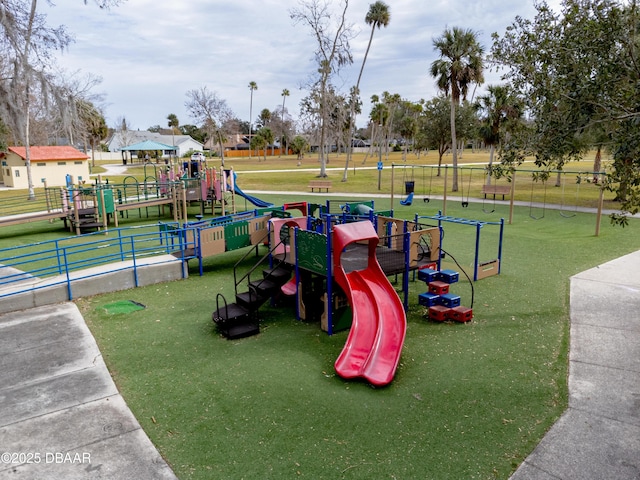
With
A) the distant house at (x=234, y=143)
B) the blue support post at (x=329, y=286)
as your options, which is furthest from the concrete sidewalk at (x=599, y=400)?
the distant house at (x=234, y=143)

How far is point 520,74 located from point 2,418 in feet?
30.0

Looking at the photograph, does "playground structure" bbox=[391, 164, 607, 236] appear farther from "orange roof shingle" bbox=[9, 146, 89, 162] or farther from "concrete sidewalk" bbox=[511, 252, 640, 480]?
"orange roof shingle" bbox=[9, 146, 89, 162]

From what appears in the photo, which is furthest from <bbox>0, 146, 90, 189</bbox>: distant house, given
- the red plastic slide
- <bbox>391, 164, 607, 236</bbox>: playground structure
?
the red plastic slide

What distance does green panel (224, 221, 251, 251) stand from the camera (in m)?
12.8

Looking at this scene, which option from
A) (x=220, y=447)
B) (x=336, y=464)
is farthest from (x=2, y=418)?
(x=336, y=464)

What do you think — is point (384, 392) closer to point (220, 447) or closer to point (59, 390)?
point (220, 447)

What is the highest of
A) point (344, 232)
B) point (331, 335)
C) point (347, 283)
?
point (344, 232)

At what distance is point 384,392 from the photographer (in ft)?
21.4

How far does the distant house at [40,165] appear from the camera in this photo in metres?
36.5

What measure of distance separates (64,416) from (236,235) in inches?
295

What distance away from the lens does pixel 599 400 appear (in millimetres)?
6254

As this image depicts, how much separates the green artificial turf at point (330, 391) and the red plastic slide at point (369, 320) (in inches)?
9.7

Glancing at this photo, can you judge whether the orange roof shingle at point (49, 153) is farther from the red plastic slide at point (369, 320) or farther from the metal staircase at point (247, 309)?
the red plastic slide at point (369, 320)

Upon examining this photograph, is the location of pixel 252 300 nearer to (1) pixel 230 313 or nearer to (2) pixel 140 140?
(1) pixel 230 313
